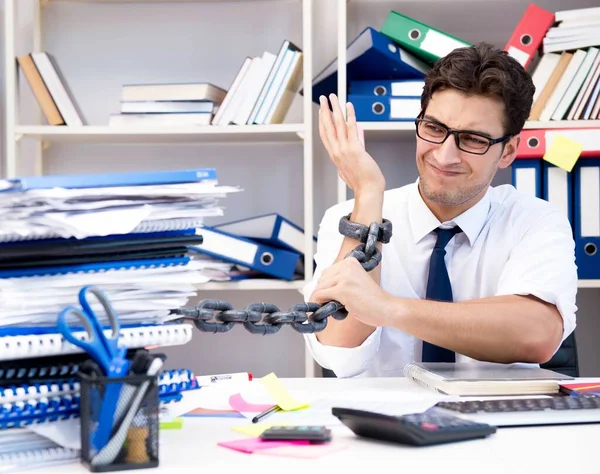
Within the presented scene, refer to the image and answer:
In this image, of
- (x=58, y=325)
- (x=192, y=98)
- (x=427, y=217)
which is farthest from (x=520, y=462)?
(x=192, y=98)

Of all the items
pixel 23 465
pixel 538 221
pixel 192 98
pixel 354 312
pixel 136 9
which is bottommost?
pixel 23 465

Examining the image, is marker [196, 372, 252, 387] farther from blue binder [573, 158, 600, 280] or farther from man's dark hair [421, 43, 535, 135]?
blue binder [573, 158, 600, 280]

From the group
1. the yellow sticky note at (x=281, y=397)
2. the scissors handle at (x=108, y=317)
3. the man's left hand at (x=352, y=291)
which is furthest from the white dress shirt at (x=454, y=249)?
the scissors handle at (x=108, y=317)

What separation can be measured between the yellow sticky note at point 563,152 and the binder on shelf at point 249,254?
84 centimetres

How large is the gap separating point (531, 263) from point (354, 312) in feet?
1.59

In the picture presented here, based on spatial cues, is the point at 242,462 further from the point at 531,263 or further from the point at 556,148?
the point at 556,148

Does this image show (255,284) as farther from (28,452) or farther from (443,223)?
(28,452)

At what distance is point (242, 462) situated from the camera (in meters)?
0.80

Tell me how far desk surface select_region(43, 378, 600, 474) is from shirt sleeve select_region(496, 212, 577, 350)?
→ 2.00 ft

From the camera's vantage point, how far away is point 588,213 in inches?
94.8

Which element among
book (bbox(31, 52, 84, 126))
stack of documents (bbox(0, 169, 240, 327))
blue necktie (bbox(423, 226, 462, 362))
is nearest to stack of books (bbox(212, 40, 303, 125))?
book (bbox(31, 52, 84, 126))

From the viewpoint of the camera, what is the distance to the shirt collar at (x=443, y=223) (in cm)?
178

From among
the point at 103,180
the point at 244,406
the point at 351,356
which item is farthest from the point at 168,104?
the point at 103,180

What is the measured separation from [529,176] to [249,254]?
904 millimetres
